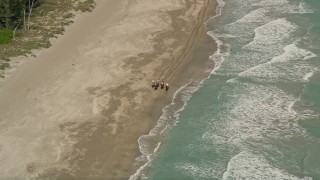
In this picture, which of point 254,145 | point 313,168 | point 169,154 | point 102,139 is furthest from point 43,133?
point 313,168

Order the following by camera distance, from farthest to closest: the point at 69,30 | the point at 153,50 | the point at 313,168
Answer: the point at 69,30, the point at 153,50, the point at 313,168

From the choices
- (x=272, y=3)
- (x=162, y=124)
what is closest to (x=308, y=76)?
(x=162, y=124)

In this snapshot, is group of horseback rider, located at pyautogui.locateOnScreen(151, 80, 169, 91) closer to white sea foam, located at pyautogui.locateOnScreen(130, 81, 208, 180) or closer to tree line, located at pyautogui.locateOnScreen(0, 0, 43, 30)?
white sea foam, located at pyautogui.locateOnScreen(130, 81, 208, 180)

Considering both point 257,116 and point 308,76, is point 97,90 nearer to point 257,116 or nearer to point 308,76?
point 257,116

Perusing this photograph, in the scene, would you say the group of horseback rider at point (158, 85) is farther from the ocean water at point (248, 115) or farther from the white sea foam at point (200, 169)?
the white sea foam at point (200, 169)

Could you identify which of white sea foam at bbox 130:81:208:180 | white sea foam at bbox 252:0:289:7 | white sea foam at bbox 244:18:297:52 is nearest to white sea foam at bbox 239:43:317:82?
white sea foam at bbox 244:18:297:52

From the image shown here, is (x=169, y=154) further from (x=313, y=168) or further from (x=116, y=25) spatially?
(x=116, y=25)

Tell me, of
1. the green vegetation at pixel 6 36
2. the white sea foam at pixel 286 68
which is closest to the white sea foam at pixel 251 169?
the white sea foam at pixel 286 68
